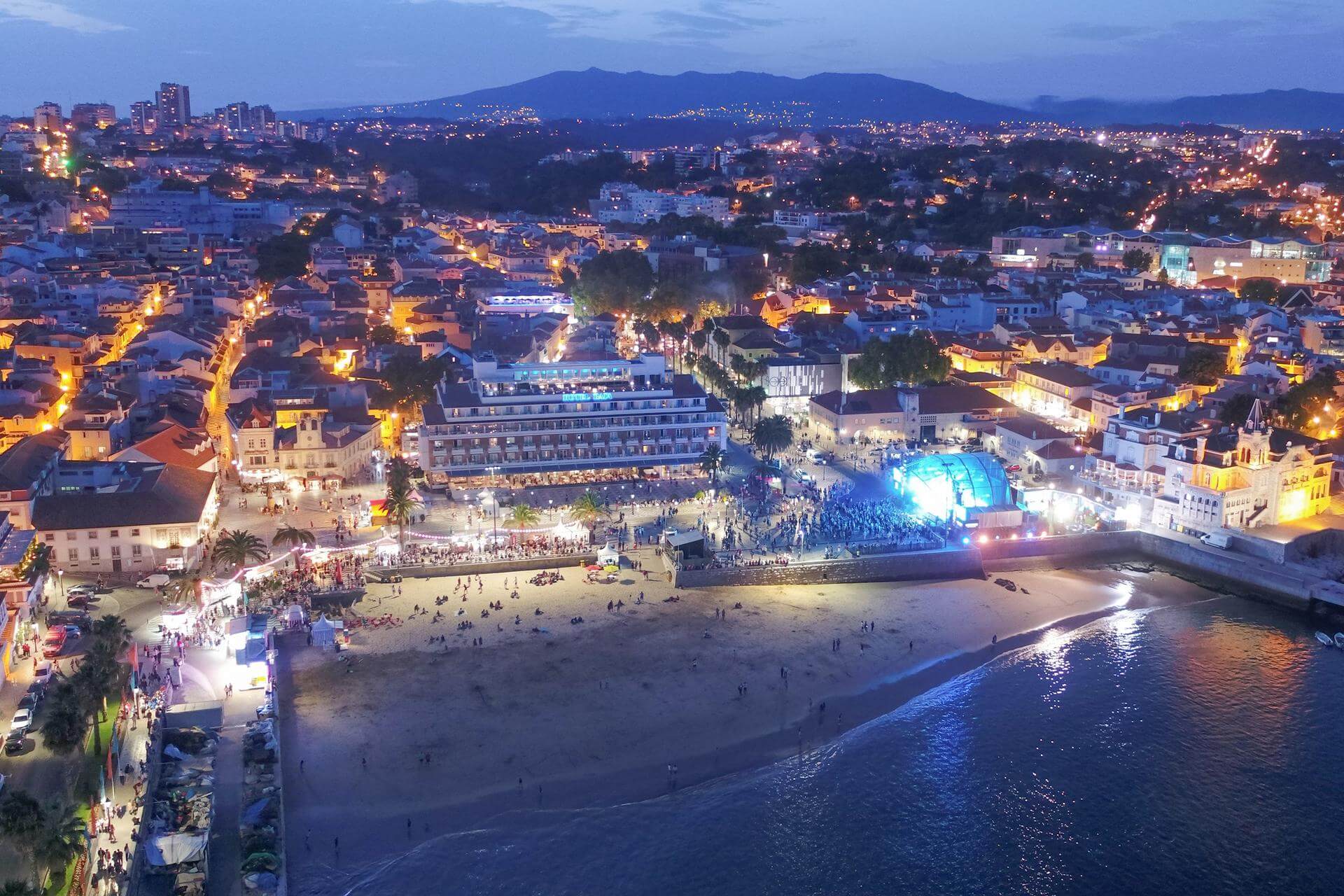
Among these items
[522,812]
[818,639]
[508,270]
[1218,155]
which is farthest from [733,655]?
[1218,155]

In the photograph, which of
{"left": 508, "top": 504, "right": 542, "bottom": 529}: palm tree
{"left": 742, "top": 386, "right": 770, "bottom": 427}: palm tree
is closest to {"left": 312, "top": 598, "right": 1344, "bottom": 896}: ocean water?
{"left": 508, "top": 504, "right": 542, "bottom": 529}: palm tree

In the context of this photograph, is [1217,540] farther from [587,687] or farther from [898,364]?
[587,687]

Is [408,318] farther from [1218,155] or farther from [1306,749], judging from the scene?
[1218,155]

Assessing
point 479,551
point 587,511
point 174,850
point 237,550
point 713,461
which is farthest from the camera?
point 713,461

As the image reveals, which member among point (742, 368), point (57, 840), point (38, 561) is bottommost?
point (57, 840)

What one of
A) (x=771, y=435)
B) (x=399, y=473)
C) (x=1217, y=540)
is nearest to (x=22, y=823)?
(x=399, y=473)

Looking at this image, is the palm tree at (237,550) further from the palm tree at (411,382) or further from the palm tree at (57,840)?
the palm tree at (411,382)
